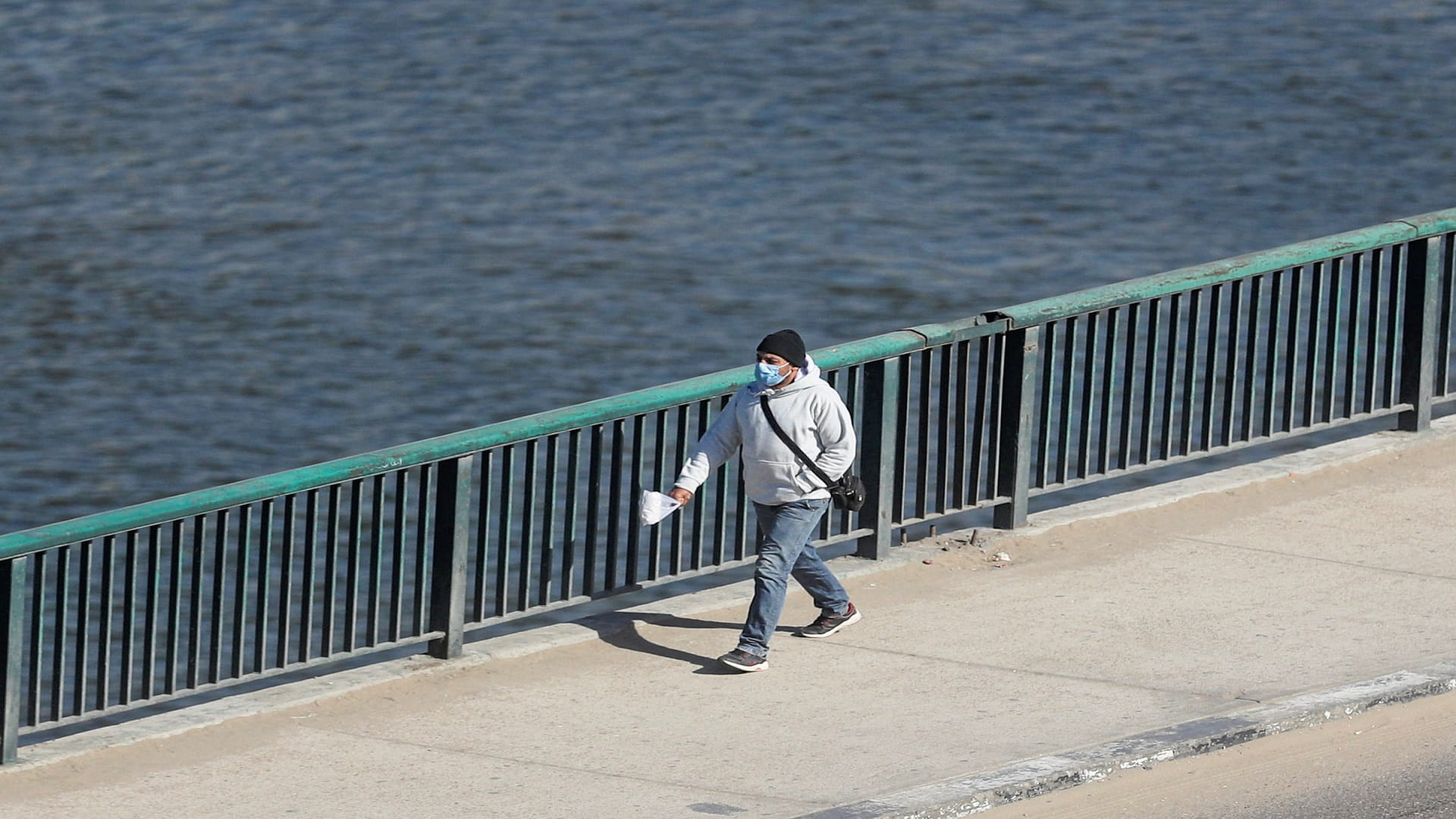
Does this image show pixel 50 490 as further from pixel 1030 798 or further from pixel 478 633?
pixel 1030 798

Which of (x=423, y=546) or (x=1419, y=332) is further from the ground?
(x=1419, y=332)

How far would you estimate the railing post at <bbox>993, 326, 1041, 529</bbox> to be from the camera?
10.4 meters

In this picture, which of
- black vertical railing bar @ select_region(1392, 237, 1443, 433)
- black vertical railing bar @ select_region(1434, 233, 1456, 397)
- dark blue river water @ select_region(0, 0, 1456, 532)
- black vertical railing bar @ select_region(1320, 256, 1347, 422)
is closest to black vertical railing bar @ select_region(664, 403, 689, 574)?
black vertical railing bar @ select_region(1320, 256, 1347, 422)

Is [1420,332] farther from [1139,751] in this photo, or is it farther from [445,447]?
[445,447]

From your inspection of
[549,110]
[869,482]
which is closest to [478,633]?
[869,482]

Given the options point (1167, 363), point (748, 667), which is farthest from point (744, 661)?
point (1167, 363)

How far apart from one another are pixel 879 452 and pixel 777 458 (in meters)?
1.26

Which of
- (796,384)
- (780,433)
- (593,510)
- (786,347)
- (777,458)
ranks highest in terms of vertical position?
(786,347)

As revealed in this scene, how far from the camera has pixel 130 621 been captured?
8492mm

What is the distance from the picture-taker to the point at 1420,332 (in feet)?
38.4

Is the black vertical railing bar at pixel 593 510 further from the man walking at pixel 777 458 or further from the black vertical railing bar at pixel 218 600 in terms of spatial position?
the black vertical railing bar at pixel 218 600

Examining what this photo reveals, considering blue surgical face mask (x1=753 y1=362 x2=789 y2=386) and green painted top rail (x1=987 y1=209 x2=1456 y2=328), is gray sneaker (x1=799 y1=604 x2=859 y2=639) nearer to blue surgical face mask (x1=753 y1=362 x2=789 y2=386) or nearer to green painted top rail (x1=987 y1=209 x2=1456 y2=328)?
blue surgical face mask (x1=753 y1=362 x2=789 y2=386)

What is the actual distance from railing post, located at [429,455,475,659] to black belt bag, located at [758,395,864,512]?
1.15 meters

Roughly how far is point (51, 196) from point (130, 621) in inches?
589
